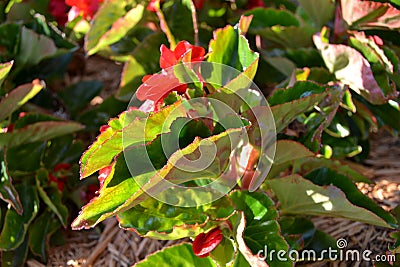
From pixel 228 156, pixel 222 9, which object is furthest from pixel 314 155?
pixel 222 9

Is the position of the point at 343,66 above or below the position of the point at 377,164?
above

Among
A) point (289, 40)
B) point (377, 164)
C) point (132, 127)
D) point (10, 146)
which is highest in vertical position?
point (132, 127)

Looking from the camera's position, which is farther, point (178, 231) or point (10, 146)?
point (10, 146)

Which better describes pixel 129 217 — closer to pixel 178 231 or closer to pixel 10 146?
pixel 178 231

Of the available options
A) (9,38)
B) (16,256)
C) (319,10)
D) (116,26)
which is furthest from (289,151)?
(9,38)

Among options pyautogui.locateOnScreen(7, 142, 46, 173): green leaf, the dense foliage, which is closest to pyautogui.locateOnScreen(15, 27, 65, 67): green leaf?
the dense foliage

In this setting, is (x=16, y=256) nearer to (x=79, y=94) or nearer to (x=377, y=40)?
(x=79, y=94)

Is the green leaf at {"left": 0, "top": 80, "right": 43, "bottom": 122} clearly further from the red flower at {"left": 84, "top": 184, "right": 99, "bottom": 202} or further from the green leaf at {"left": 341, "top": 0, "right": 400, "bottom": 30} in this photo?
the green leaf at {"left": 341, "top": 0, "right": 400, "bottom": 30}

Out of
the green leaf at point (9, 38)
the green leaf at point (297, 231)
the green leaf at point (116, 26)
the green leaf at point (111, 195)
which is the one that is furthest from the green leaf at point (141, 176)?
the green leaf at point (9, 38)
